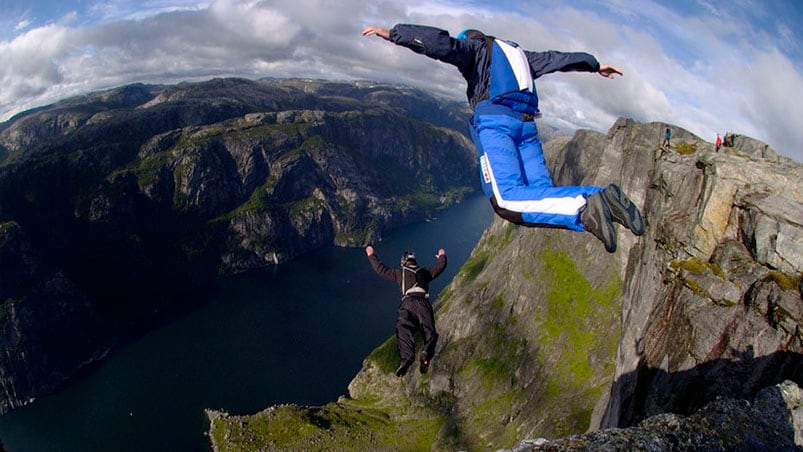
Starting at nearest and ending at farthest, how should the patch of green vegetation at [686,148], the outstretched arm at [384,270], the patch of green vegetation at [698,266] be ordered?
the outstretched arm at [384,270]
the patch of green vegetation at [698,266]
the patch of green vegetation at [686,148]

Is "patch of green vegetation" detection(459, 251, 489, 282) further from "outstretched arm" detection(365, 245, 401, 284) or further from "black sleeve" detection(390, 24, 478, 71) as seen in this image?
"black sleeve" detection(390, 24, 478, 71)

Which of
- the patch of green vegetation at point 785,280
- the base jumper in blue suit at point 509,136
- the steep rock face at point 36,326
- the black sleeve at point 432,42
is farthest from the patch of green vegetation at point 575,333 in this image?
the steep rock face at point 36,326

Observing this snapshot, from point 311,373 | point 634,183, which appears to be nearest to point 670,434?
point 634,183

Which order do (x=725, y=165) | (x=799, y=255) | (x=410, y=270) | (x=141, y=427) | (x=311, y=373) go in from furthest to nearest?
(x=311, y=373), (x=141, y=427), (x=725, y=165), (x=410, y=270), (x=799, y=255)

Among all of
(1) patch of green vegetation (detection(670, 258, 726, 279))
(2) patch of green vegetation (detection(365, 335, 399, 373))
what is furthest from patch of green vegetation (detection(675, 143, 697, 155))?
(2) patch of green vegetation (detection(365, 335, 399, 373))

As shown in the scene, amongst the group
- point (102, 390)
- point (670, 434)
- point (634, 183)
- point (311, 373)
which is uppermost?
point (670, 434)

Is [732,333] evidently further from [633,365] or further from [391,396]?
[391,396]

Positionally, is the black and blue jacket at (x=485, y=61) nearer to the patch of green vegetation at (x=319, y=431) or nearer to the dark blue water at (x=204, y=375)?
the patch of green vegetation at (x=319, y=431)
